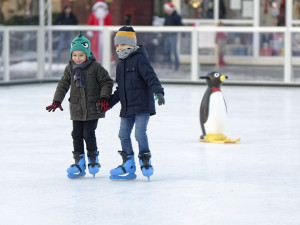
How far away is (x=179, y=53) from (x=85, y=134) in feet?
33.6

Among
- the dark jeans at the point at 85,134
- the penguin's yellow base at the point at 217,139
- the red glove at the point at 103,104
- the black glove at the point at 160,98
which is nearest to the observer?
the black glove at the point at 160,98

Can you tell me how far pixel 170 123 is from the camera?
447 inches

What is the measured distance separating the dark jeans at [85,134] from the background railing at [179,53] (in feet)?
31.7

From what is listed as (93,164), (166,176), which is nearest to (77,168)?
(93,164)

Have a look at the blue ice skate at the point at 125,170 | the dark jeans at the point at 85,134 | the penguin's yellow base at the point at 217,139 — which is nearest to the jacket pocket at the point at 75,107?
the dark jeans at the point at 85,134

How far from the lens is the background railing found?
1683cm

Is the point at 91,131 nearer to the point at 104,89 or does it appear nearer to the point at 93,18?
the point at 104,89

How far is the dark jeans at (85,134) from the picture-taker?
23.4ft

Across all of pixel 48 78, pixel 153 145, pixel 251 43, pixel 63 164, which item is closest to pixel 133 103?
pixel 63 164

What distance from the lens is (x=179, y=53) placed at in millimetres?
17266

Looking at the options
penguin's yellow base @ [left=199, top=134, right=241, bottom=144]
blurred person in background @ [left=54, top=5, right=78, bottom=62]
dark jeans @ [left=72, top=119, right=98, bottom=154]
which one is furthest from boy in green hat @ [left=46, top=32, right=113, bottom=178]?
blurred person in background @ [left=54, top=5, right=78, bottom=62]

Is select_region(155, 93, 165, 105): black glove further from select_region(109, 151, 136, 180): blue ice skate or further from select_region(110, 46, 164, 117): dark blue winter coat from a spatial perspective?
select_region(109, 151, 136, 180): blue ice skate

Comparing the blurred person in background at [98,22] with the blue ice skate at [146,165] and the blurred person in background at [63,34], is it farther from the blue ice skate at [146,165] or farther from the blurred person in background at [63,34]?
the blue ice skate at [146,165]

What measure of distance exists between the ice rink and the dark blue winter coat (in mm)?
610
